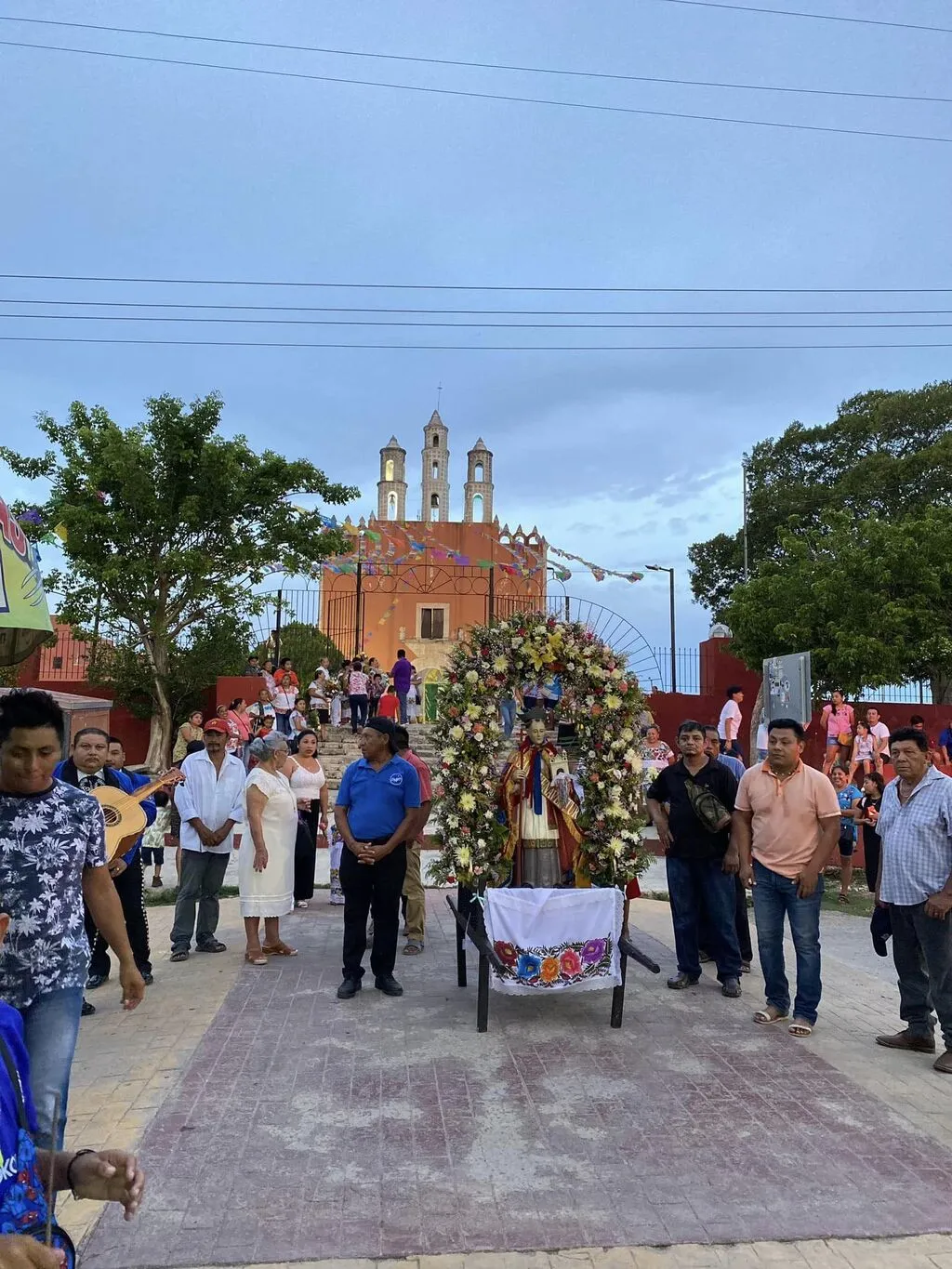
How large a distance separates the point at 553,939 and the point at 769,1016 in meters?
1.42

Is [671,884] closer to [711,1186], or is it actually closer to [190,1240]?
[711,1186]

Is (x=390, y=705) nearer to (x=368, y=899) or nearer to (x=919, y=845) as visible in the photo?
(x=368, y=899)

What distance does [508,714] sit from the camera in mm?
6305

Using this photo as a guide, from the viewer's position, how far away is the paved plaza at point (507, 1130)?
3135 millimetres

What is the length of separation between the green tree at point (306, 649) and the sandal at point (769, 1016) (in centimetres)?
1902

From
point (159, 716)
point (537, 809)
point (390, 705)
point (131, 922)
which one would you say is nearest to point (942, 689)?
point (390, 705)

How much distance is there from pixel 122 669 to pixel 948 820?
57.0 ft

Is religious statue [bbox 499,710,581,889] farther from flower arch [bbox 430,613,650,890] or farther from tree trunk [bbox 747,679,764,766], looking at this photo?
tree trunk [bbox 747,679,764,766]

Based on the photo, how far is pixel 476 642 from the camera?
6090 mm

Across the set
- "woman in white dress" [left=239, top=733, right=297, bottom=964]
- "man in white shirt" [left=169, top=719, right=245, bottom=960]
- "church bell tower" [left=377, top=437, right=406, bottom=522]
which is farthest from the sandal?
"church bell tower" [left=377, top=437, right=406, bottom=522]

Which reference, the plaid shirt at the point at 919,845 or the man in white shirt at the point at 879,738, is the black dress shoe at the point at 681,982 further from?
the man in white shirt at the point at 879,738

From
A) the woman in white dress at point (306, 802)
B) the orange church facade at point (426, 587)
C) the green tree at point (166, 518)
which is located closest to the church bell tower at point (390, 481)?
the orange church facade at point (426, 587)

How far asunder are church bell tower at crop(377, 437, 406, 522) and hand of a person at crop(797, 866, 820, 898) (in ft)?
157

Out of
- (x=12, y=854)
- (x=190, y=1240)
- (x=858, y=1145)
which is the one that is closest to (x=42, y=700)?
(x=12, y=854)
